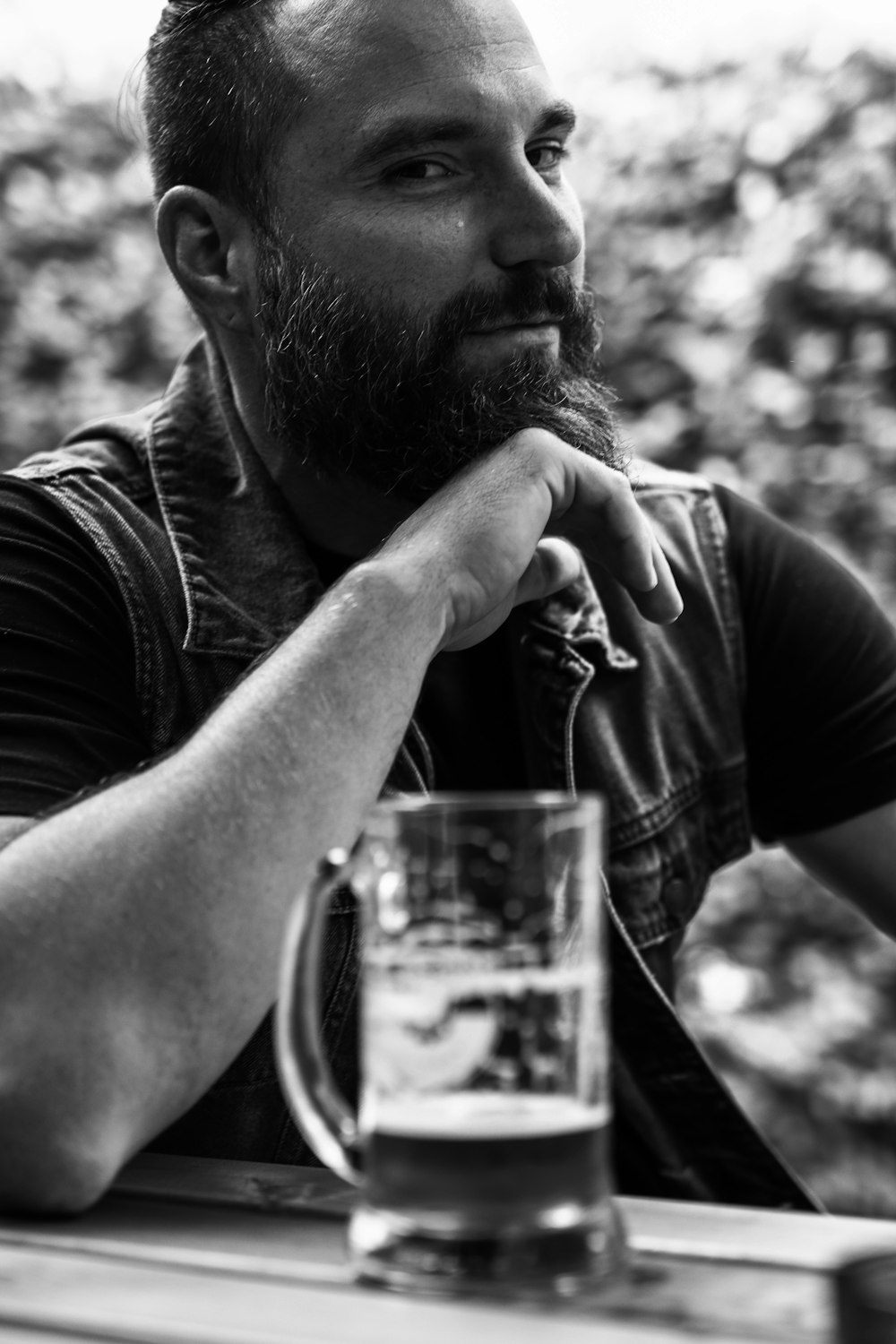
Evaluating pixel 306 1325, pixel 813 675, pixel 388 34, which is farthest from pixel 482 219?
pixel 306 1325

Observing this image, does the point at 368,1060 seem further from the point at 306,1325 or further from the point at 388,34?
the point at 388,34

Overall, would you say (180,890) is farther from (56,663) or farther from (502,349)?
(502,349)

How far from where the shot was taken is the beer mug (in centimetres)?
77

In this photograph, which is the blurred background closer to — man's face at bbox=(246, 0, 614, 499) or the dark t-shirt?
the dark t-shirt

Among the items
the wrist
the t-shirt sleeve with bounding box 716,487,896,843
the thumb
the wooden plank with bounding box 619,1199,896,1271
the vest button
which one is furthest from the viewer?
the t-shirt sleeve with bounding box 716,487,896,843

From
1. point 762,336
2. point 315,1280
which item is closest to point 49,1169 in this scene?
point 315,1280

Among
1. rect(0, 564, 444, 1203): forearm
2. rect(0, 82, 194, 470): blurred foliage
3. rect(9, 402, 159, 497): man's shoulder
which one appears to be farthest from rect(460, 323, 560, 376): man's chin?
rect(0, 82, 194, 470): blurred foliage

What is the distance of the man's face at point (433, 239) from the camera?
172 centimetres

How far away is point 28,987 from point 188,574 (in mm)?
688

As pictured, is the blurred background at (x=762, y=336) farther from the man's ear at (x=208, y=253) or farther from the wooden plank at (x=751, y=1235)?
the wooden plank at (x=751, y=1235)

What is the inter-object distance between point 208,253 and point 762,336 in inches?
58.9

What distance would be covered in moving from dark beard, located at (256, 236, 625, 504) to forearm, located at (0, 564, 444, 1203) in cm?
54

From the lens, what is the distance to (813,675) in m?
1.95

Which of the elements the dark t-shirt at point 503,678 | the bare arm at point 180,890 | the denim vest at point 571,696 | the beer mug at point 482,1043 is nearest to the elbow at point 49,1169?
the bare arm at point 180,890
